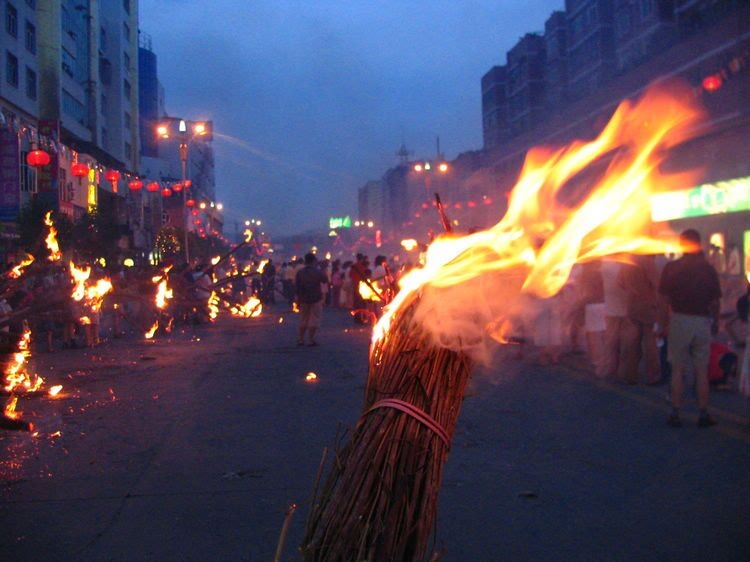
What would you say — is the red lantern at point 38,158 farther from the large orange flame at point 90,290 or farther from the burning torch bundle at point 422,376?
the burning torch bundle at point 422,376

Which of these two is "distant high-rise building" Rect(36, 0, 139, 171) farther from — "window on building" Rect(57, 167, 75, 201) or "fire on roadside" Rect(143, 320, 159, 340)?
"fire on roadside" Rect(143, 320, 159, 340)

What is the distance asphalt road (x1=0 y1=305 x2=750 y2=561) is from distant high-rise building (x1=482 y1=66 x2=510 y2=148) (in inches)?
2369

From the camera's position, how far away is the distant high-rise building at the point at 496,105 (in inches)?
2702

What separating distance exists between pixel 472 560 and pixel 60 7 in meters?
39.6

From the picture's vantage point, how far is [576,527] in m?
4.79

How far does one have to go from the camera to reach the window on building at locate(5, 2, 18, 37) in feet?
102

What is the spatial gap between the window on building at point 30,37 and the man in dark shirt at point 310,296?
2428 centimetres

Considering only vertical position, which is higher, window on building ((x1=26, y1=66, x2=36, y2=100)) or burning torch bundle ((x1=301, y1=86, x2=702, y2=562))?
window on building ((x1=26, y1=66, x2=36, y2=100))

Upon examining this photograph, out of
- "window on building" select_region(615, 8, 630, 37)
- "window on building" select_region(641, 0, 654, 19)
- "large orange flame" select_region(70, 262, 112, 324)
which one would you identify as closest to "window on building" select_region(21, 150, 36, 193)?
"large orange flame" select_region(70, 262, 112, 324)

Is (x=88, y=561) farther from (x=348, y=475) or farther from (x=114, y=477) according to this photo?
(x=348, y=475)

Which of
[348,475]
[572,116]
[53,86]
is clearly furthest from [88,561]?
[53,86]

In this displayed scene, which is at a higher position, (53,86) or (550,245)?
(53,86)

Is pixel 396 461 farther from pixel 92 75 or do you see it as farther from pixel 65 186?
pixel 92 75

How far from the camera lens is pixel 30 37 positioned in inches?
1355
